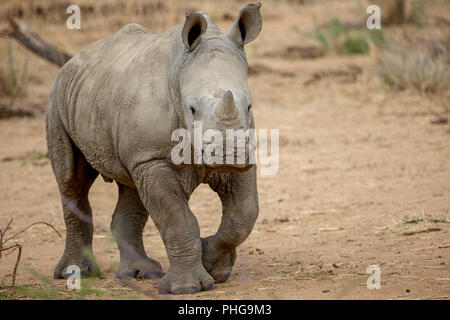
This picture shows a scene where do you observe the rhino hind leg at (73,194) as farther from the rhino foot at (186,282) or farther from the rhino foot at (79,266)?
the rhino foot at (186,282)

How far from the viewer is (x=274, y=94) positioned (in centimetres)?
1327

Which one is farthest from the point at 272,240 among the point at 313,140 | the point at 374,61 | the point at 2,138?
the point at 374,61

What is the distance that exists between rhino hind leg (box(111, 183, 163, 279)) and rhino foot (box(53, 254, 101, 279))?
13.3 inches

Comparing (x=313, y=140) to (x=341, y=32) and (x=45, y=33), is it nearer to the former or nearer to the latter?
(x=341, y=32)

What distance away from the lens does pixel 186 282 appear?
210 inches

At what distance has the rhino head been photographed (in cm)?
453

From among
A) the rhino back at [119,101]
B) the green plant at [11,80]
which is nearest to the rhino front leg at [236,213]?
the rhino back at [119,101]

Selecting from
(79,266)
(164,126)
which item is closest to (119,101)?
(164,126)

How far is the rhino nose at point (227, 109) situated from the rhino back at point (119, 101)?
0.70 metres

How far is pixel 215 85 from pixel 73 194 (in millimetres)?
2118

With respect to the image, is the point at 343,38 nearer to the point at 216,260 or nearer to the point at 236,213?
the point at 216,260

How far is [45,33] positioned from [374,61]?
656 centimetres

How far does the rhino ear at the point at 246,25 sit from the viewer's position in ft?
16.9

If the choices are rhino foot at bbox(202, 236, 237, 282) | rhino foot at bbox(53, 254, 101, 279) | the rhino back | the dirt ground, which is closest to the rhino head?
the rhino back
